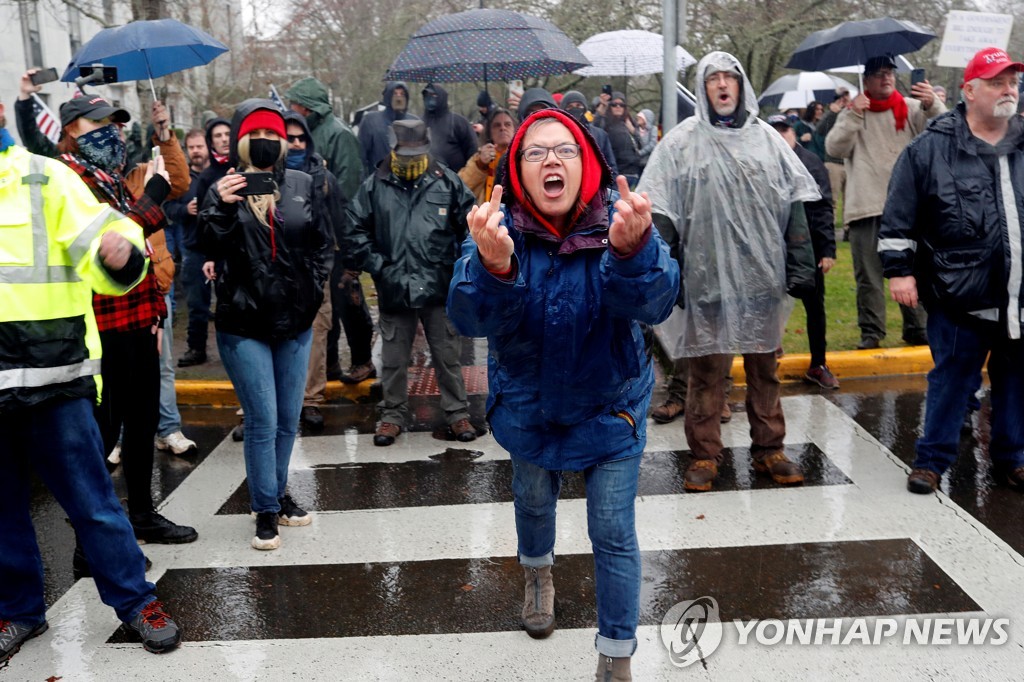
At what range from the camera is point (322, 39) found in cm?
2130

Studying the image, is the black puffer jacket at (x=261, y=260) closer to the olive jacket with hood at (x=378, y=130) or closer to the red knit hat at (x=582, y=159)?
the red knit hat at (x=582, y=159)

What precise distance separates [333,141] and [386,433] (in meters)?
3.01

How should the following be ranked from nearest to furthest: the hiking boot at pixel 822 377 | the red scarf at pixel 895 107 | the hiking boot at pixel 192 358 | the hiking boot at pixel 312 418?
the hiking boot at pixel 312 418, the hiking boot at pixel 822 377, the red scarf at pixel 895 107, the hiking boot at pixel 192 358

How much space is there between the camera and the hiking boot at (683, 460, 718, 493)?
5.55 meters

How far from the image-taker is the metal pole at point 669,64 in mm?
7449

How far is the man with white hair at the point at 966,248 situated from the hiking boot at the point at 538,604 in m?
2.39

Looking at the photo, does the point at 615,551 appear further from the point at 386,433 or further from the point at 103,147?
the point at 386,433

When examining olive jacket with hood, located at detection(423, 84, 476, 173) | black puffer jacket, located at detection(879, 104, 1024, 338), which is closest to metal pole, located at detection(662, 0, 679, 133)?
olive jacket with hood, located at detection(423, 84, 476, 173)

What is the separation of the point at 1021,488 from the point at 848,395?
6.54 feet

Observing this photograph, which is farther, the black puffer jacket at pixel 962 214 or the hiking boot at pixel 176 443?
the hiking boot at pixel 176 443

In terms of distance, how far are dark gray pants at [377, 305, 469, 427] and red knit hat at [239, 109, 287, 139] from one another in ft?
6.70

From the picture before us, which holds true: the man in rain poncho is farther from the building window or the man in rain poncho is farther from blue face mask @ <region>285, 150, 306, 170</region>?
the building window

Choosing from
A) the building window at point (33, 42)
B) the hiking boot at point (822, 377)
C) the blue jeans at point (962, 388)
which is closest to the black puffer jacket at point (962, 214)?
the blue jeans at point (962, 388)

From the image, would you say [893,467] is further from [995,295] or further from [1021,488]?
[995,295]
